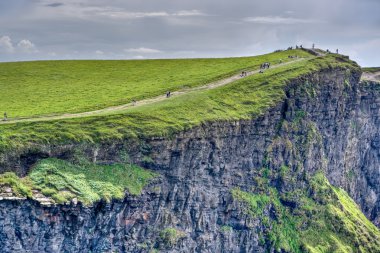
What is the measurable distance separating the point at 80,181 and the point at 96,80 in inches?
2061

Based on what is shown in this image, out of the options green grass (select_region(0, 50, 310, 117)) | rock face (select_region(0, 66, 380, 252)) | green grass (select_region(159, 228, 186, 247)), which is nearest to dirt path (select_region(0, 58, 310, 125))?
green grass (select_region(0, 50, 310, 117))

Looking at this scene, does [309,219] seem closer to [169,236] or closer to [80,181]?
[169,236]

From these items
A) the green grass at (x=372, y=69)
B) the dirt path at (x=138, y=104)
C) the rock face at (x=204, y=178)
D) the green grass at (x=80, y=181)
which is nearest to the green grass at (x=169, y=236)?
the rock face at (x=204, y=178)

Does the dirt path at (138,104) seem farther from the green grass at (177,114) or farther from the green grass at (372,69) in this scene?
the green grass at (372,69)

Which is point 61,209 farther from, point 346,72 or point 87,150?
point 346,72

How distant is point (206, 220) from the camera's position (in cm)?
9056

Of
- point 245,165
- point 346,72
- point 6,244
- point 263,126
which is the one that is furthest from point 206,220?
point 346,72

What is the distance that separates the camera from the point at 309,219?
106938 millimetres

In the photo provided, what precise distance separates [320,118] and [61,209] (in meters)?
63.7

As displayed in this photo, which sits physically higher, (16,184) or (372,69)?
(372,69)

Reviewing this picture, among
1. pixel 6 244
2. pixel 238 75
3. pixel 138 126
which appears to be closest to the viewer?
pixel 6 244

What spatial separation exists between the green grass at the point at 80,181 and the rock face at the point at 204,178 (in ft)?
4.05

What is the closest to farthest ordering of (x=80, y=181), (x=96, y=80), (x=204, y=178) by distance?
(x=80, y=181)
(x=204, y=178)
(x=96, y=80)

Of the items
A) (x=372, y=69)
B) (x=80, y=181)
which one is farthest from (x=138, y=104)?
(x=372, y=69)
